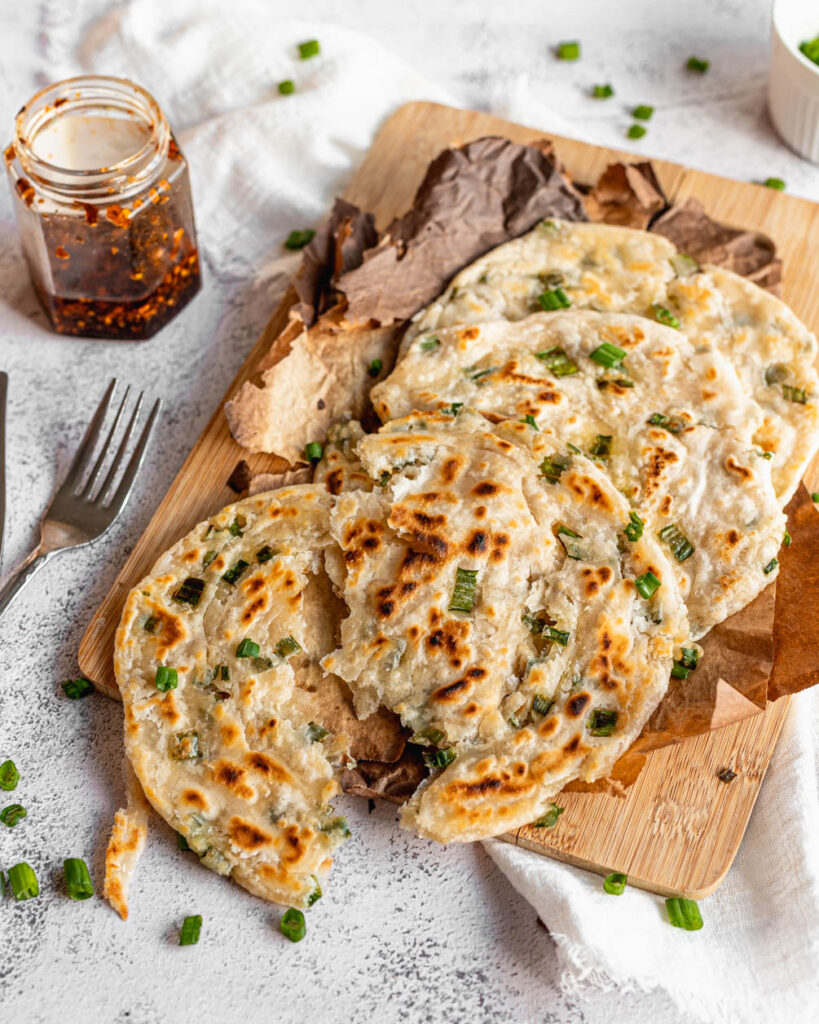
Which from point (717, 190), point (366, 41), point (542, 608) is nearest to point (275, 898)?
point (542, 608)

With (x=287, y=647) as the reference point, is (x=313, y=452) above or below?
above

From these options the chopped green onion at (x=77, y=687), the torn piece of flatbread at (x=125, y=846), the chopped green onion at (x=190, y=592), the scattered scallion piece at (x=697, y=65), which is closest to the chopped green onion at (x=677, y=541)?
the chopped green onion at (x=190, y=592)

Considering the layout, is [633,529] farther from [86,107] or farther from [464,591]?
[86,107]

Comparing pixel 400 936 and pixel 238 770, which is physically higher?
pixel 238 770

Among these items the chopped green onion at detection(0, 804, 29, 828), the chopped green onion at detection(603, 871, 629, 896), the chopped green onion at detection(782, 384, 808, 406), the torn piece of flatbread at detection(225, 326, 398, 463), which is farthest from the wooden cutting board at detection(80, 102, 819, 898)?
the chopped green onion at detection(0, 804, 29, 828)

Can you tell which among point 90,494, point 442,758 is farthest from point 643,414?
point 90,494

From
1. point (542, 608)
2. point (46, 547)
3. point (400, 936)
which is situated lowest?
point (400, 936)

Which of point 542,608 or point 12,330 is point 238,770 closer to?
point 542,608
